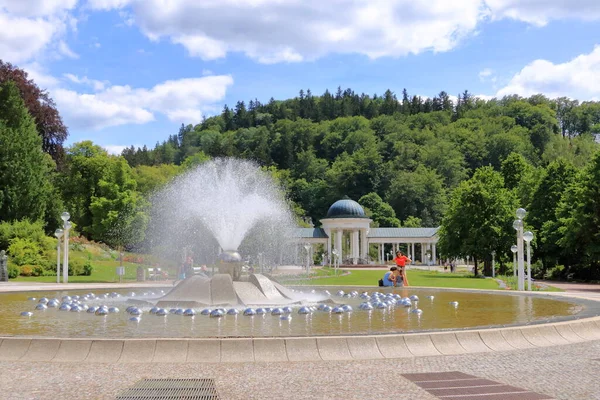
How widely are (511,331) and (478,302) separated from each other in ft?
29.0

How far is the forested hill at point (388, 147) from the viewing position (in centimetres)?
12556

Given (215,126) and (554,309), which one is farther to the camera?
(215,126)

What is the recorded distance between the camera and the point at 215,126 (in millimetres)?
184125

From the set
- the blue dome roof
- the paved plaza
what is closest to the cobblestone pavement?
the paved plaza

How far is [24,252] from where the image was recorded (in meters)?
42.9

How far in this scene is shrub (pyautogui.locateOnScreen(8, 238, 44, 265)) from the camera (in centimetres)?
4228

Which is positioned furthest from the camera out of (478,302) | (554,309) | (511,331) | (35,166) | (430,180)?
(430,180)

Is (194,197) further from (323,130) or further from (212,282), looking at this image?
(323,130)

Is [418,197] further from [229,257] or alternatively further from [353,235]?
[229,257]

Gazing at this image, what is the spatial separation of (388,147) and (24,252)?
386 ft

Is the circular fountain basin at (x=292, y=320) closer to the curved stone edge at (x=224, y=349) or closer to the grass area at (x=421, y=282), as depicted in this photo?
the curved stone edge at (x=224, y=349)

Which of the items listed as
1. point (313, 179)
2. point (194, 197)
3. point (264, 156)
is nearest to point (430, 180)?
point (313, 179)

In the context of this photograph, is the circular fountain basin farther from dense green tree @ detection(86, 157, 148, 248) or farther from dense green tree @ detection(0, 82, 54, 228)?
dense green tree @ detection(86, 157, 148, 248)

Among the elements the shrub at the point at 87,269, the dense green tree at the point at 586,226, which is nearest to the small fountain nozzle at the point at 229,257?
the shrub at the point at 87,269
